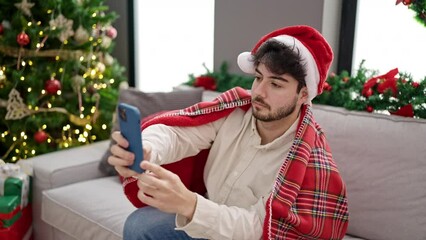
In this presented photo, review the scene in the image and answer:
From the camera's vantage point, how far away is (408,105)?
1836 millimetres

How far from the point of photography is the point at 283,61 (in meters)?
1.39

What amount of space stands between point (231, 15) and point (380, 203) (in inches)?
54.7

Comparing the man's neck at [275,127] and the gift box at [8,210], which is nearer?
the man's neck at [275,127]

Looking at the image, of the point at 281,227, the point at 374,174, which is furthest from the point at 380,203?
the point at 281,227

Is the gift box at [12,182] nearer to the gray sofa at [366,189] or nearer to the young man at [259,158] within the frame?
the gray sofa at [366,189]

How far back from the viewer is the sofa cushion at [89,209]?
1.94 metres

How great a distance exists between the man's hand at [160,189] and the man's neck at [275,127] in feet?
1.37

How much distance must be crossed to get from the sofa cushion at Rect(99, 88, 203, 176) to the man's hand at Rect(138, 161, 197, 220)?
1.17 meters

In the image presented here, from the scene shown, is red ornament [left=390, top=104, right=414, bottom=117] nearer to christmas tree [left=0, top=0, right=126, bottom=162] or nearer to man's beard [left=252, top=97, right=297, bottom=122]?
man's beard [left=252, top=97, right=297, bottom=122]

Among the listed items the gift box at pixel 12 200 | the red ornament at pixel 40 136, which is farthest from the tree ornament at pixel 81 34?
the gift box at pixel 12 200

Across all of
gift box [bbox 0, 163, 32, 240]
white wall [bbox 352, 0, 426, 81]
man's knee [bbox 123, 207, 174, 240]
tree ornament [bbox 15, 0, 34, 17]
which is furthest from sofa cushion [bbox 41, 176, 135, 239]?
white wall [bbox 352, 0, 426, 81]

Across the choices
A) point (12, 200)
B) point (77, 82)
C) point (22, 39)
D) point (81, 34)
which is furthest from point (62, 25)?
point (12, 200)

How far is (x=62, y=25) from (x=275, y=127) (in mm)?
1779

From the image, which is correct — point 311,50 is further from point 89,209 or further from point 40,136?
point 40,136
